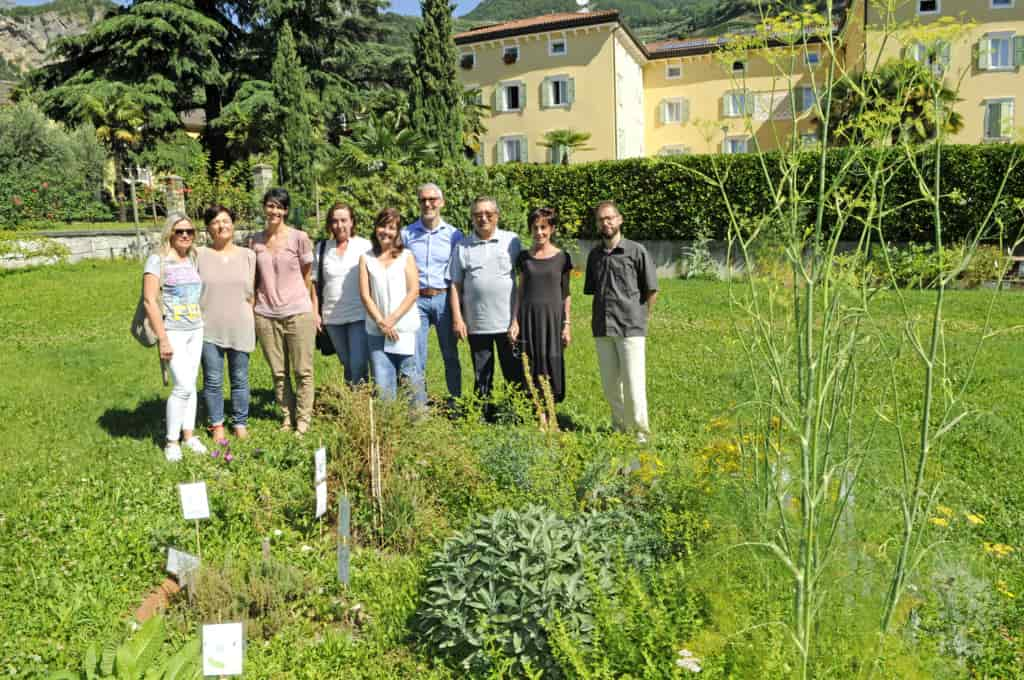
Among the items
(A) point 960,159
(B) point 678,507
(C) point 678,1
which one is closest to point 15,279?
(B) point 678,507

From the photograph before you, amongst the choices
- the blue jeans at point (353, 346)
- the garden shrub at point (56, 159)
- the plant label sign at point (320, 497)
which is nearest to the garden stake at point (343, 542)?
the plant label sign at point (320, 497)

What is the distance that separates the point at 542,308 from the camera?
18.1 ft

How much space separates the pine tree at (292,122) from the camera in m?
26.3

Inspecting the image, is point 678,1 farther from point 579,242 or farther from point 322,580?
point 322,580

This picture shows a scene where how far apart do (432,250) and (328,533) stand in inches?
89.2

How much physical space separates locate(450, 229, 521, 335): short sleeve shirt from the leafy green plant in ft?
10.3

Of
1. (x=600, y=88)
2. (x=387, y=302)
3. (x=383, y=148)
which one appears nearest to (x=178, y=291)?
(x=387, y=302)

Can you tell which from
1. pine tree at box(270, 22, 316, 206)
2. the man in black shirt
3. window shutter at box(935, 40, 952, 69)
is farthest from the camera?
pine tree at box(270, 22, 316, 206)

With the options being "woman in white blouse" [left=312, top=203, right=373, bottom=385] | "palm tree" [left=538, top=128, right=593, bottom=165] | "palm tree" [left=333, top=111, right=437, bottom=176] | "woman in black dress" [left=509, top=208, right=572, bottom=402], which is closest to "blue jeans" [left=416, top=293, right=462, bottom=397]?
→ "woman in white blouse" [left=312, top=203, right=373, bottom=385]

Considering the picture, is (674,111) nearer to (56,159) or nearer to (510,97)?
(510,97)

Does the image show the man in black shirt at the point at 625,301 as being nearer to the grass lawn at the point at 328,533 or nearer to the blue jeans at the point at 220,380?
the grass lawn at the point at 328,533

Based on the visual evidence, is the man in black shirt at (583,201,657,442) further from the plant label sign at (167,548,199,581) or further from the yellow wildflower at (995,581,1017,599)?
the plant label sign at (167,548,199,581)

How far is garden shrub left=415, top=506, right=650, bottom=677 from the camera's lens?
2883 mm

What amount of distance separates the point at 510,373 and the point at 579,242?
52.5 ft
